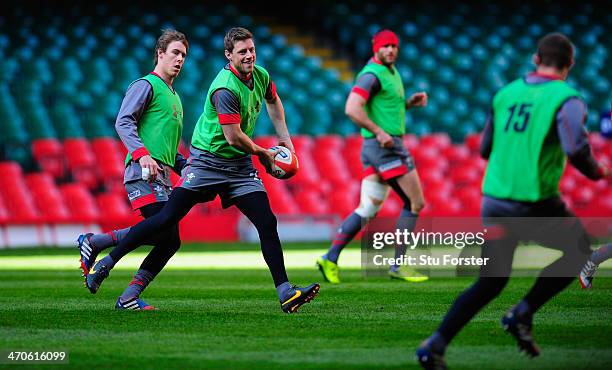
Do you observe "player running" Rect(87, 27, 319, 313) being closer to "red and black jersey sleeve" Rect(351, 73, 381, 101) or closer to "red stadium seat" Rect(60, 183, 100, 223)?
"red and black jersey sleeve" Rect(351, 73, 381, 101)

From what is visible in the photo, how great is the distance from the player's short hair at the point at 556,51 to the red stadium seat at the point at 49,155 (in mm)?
14037

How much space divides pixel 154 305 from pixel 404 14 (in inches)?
724

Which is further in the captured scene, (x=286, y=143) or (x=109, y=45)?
(x=109, y=45)

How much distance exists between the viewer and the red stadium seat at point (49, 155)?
1875cm

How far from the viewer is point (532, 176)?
568 centimetres

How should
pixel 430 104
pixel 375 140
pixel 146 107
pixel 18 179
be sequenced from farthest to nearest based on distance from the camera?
pixel 430 104 → pixel 18 179 → pixel 375 140 → pixel 146 107

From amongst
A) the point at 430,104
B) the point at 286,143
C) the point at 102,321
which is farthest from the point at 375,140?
the point at 430,104

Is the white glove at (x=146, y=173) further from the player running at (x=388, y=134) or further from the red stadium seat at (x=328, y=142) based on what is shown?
the red stadium seat at (x=328, y=142)

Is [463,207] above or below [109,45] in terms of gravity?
below

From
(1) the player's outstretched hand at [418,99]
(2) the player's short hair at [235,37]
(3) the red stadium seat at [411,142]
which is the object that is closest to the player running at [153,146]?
(2) the player's short hair at [235,37]

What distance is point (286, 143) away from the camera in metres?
8.50

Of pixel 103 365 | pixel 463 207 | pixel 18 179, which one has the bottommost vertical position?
pixel 463 207

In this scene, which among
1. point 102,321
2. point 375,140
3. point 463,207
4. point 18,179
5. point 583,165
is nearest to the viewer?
point 583,165

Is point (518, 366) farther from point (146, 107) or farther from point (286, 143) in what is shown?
Answer: point (146, 107)
